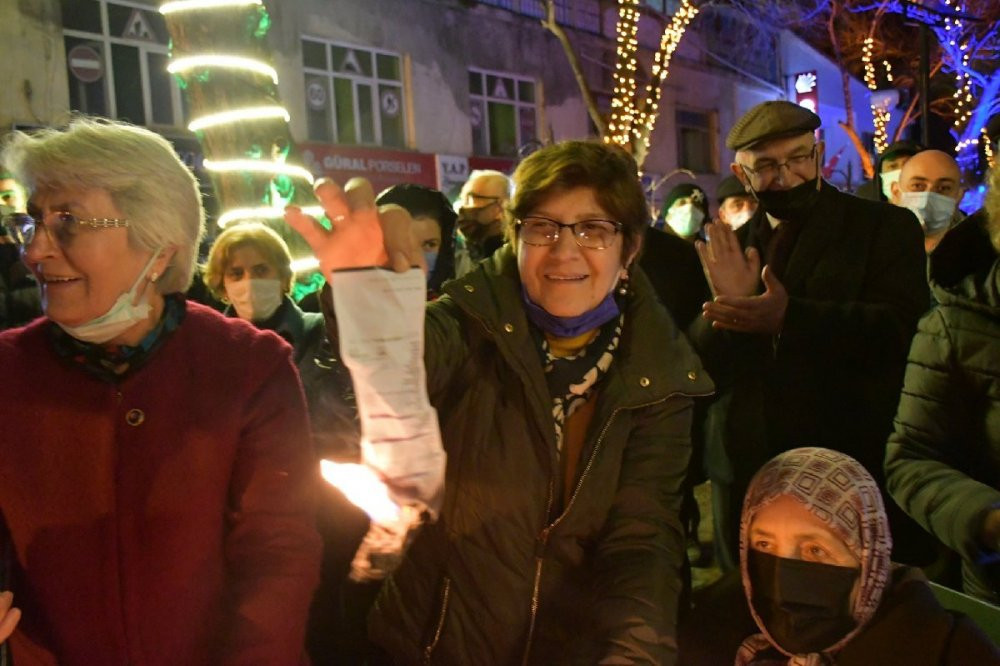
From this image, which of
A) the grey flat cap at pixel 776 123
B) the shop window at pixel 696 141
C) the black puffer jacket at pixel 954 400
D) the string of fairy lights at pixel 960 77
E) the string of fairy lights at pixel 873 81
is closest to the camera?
the black puffer jacket at pixel 954 400

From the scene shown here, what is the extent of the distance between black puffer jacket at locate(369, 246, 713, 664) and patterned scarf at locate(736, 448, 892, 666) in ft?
1.19

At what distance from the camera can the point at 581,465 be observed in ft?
7.18

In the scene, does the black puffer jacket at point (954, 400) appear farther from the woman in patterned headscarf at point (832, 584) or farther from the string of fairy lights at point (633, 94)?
the string of fairy lights at point (633, 94)

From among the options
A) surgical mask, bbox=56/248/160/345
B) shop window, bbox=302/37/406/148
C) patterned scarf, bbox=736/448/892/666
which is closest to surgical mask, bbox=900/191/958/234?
patterned scarf, bbox=736/448/892/666

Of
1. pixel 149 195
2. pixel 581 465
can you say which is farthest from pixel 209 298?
pixel 581 465

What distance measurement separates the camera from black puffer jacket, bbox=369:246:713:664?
2.14 meters

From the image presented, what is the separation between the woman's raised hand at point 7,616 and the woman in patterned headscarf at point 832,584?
1.84 m

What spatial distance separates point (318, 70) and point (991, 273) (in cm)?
1534

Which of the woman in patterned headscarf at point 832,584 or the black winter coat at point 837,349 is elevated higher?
the black winter coat at point 837,349

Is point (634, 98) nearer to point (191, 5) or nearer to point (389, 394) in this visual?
point (191, 5)

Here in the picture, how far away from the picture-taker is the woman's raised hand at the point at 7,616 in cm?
173

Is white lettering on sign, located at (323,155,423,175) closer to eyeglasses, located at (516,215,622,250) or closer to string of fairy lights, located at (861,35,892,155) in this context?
eyeglasses, located at (516,215,622,250)

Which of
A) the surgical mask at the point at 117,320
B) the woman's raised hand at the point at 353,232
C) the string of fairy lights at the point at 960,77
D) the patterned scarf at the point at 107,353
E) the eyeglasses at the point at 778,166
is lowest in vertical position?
the patterned scarf at the point at 107,353

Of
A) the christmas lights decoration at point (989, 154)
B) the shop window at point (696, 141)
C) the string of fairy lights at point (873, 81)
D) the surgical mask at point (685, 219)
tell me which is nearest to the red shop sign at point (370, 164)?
the surgical mask at point (685, 219)
